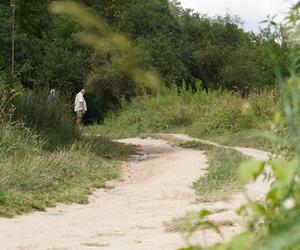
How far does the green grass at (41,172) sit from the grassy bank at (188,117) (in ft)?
20.9

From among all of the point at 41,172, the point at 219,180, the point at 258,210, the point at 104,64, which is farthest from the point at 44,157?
the point at 104,64

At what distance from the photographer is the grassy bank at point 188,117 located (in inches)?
742

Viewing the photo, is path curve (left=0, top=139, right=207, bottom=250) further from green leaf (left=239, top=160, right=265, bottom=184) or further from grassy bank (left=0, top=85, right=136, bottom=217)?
green leaf (left=239, top=160, right=265, bottom=184)

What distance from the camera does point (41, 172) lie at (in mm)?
8633

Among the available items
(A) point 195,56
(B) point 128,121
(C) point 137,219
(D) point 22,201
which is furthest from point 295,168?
(A) point 195,56

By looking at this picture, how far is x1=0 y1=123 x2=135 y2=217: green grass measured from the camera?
24.0 ft

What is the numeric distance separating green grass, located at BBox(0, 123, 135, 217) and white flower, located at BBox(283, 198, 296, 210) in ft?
19.5

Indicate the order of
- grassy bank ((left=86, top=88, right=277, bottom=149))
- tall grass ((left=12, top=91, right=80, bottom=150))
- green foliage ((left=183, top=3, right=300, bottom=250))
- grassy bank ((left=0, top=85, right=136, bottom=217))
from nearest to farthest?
green foliage ((left=183, top=3, right=300, bottom=250)), grassy bank ((left=0, top=85, right=136, bottom=217)), tall grass ((left=12, top=91, right=80, bottom=150)), grassy bank ((left=86, top=88, right=277, bottom=149))

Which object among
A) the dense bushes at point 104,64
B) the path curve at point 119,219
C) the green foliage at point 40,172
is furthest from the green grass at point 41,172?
the dense bushes at point 104,64

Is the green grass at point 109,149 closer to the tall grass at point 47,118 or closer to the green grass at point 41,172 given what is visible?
the green grass at point 41,172

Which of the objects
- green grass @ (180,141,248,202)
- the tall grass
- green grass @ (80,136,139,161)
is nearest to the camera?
green grass @ (180,141,248,202)

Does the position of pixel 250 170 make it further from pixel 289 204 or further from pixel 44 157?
pixel 44 157

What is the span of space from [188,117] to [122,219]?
16583 mm

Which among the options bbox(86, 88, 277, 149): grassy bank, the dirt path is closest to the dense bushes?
bbox(86, 88, 277, 149): grassy bank
